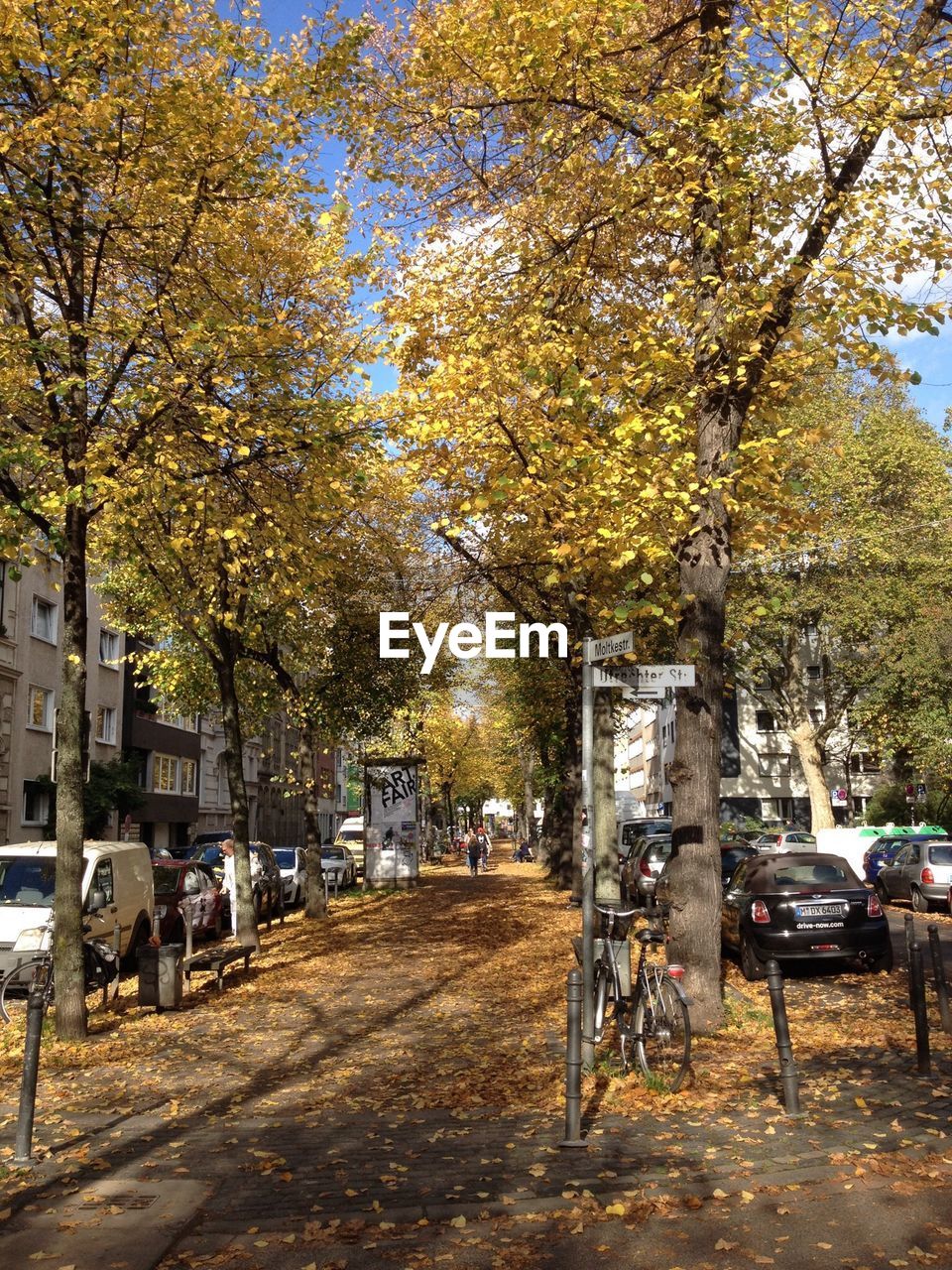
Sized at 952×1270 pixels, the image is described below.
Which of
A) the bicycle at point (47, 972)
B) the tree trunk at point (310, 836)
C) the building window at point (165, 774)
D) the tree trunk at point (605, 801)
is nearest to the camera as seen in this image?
the bicycle at point (47, 972)

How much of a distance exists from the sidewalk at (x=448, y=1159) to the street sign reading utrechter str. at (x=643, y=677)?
285 cm

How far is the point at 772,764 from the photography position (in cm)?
6225

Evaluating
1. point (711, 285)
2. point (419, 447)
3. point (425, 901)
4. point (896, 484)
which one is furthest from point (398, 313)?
point (896, 484)

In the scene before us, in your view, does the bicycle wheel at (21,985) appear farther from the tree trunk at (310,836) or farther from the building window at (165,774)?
the building window at (165,774)

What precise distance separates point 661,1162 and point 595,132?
9.14 meters

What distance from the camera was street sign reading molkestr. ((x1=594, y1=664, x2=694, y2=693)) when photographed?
8656mm

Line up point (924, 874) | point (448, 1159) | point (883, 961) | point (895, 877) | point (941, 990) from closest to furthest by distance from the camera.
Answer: point (448, 1159) < point (941, 990) < point (883, 961) < point (924, 874) < point (895, 877)

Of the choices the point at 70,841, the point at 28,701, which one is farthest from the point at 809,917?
the point at 28,701

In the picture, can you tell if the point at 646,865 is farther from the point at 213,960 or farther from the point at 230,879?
the point at 213,960

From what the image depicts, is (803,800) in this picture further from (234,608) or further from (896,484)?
(234,608)

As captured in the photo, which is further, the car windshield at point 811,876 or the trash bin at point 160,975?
the car windshield at point 811,876

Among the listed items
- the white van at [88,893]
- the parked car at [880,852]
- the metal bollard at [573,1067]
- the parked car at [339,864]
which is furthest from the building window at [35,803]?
the metal bollard at [573,1067]

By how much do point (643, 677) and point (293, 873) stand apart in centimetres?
2049

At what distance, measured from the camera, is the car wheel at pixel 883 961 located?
44.4 ft
